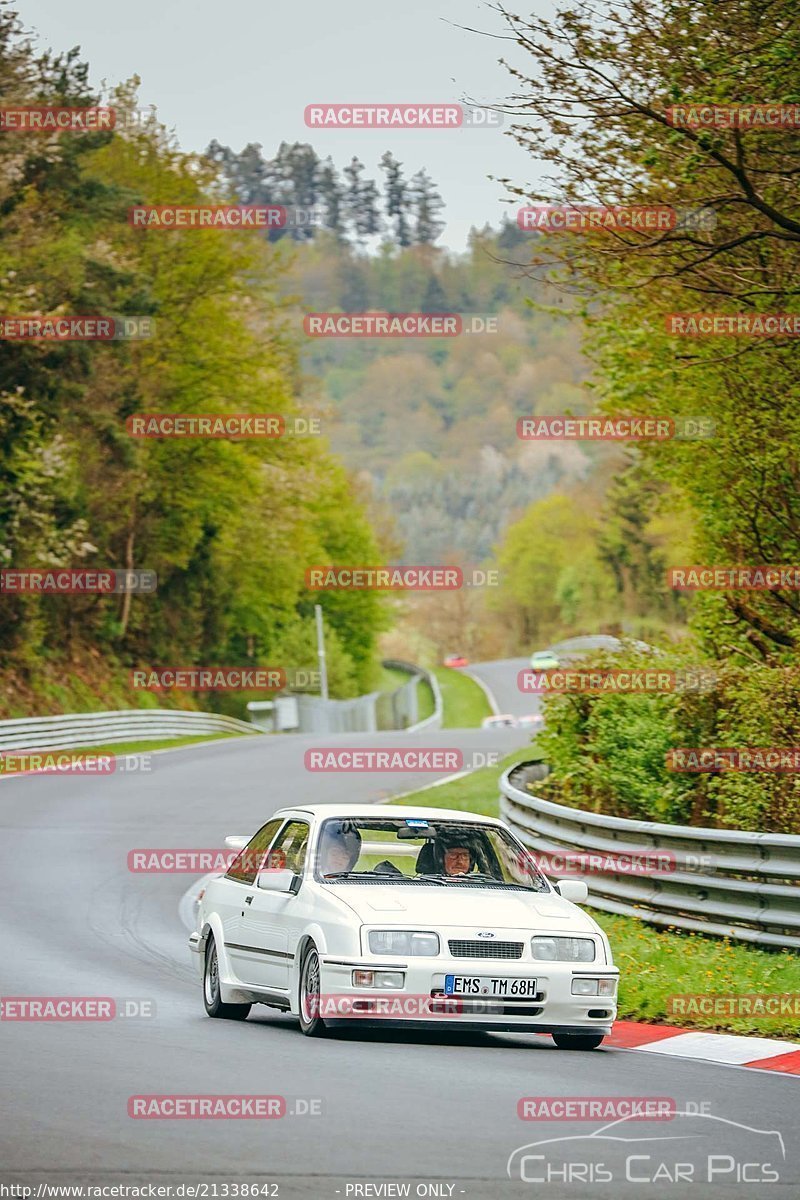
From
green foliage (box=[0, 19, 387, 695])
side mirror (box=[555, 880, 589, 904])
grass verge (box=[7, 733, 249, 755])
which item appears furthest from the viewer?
green foliage (box=[0, 19, 387, 695])

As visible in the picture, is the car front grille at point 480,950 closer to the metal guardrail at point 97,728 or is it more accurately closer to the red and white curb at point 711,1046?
the red and white curb at point 711,1046

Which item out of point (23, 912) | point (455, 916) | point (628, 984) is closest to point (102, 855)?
point (23, 912)

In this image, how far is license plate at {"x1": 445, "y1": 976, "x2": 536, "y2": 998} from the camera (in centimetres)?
988

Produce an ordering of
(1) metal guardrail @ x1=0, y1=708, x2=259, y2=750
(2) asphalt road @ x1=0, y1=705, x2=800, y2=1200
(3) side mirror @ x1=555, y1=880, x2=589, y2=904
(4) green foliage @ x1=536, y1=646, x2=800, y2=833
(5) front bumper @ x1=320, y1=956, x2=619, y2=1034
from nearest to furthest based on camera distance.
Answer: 1. (2) asphalt road @ x1=0, y1=705, x2=800, y2=1200
2. (5) front bumper @ x1=320, y1=956, x2=619, y2=1034
3. (3) side mirror @ x1=555, y1=880, x2=589, y2=904
4. (4) green foliage @ x1=536, y1=646, x2=800, y2=833
5. (1) metal guardrail @ x1=0, y1=708, x2=259, y2=750

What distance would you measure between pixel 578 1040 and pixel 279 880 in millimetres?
1976

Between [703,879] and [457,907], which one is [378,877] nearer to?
[457,907]

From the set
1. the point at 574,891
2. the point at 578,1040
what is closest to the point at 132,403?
the point at 574,891

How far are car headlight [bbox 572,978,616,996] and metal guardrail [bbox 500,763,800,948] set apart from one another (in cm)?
258

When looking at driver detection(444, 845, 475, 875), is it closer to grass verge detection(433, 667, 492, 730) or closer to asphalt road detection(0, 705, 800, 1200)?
asphalt road detection(0, 705, 800, 1200)

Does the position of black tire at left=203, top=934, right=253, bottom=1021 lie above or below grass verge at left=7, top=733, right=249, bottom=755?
above

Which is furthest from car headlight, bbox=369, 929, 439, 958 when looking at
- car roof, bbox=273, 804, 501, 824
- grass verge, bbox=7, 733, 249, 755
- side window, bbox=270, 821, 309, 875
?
grass verge, bbox=7, 733, 249, 755

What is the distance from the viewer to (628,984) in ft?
40.7

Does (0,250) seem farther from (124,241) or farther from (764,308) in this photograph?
(764,308)

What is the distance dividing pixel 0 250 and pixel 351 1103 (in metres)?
37.9
